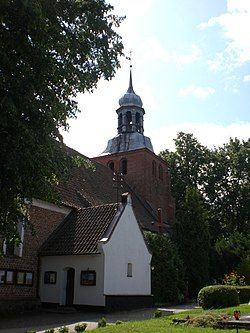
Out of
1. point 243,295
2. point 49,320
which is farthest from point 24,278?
point 243,295

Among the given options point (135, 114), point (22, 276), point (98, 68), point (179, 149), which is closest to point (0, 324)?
point (22, 276)

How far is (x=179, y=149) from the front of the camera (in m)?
53.2

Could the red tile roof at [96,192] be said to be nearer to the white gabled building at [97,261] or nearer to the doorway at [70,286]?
the white gabled building at [97,261]

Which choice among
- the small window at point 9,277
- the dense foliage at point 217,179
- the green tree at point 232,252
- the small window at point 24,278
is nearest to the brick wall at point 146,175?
the dense foliage at point 217,179

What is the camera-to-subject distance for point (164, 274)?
26.6 metres

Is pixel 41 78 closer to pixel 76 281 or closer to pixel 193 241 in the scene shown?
pixel 76 281

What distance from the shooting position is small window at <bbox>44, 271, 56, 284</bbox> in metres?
22.6

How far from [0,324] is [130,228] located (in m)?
9.51

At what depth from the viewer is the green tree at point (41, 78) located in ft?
34.9

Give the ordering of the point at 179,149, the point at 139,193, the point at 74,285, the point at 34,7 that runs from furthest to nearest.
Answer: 1. the point at 179,149
2. the point at 139,193
3. the point at 74,285
4. the point at 34,7

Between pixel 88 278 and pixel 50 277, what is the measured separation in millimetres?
2563

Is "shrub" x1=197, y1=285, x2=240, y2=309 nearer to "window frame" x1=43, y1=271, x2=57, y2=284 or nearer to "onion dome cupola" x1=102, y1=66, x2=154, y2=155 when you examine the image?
"window frame" x1=43, y1=271, x2=57, y2=284

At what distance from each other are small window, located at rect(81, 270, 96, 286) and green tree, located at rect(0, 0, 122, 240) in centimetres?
970

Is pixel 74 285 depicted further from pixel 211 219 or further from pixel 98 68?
pixel 211 219
